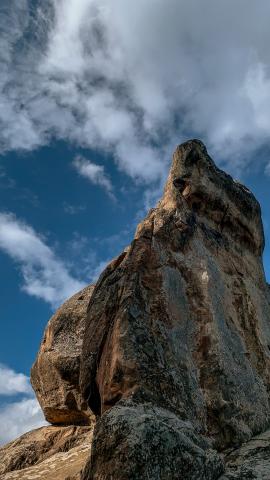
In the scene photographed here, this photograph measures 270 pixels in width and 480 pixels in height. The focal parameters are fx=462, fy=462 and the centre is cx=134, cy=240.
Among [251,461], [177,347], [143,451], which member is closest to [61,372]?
[177,347]

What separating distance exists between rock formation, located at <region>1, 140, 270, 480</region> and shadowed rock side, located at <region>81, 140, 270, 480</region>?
4 centimetres

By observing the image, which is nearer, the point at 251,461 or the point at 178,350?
the point at 251,461

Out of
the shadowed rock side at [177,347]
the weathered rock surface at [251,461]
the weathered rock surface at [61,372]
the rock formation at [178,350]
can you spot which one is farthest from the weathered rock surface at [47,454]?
the weathered rock surface at [251,461]

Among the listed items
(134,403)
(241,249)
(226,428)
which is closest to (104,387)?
(134,403)

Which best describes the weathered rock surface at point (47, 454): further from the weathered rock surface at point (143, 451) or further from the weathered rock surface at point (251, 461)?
the weathered rock surface at point (143, 451)

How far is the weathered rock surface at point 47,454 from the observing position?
1655 centimetres

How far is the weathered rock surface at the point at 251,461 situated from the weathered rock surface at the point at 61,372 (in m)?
9.72

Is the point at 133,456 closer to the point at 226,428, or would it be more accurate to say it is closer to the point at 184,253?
the point at 226,428

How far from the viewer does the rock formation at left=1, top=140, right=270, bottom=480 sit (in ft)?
32.6

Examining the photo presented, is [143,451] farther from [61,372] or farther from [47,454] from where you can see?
[61,372]

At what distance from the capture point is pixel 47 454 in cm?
1966

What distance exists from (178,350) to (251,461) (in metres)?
3.60

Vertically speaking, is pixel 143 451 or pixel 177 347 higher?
pixel 177 347

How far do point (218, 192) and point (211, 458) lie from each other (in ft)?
46.9
